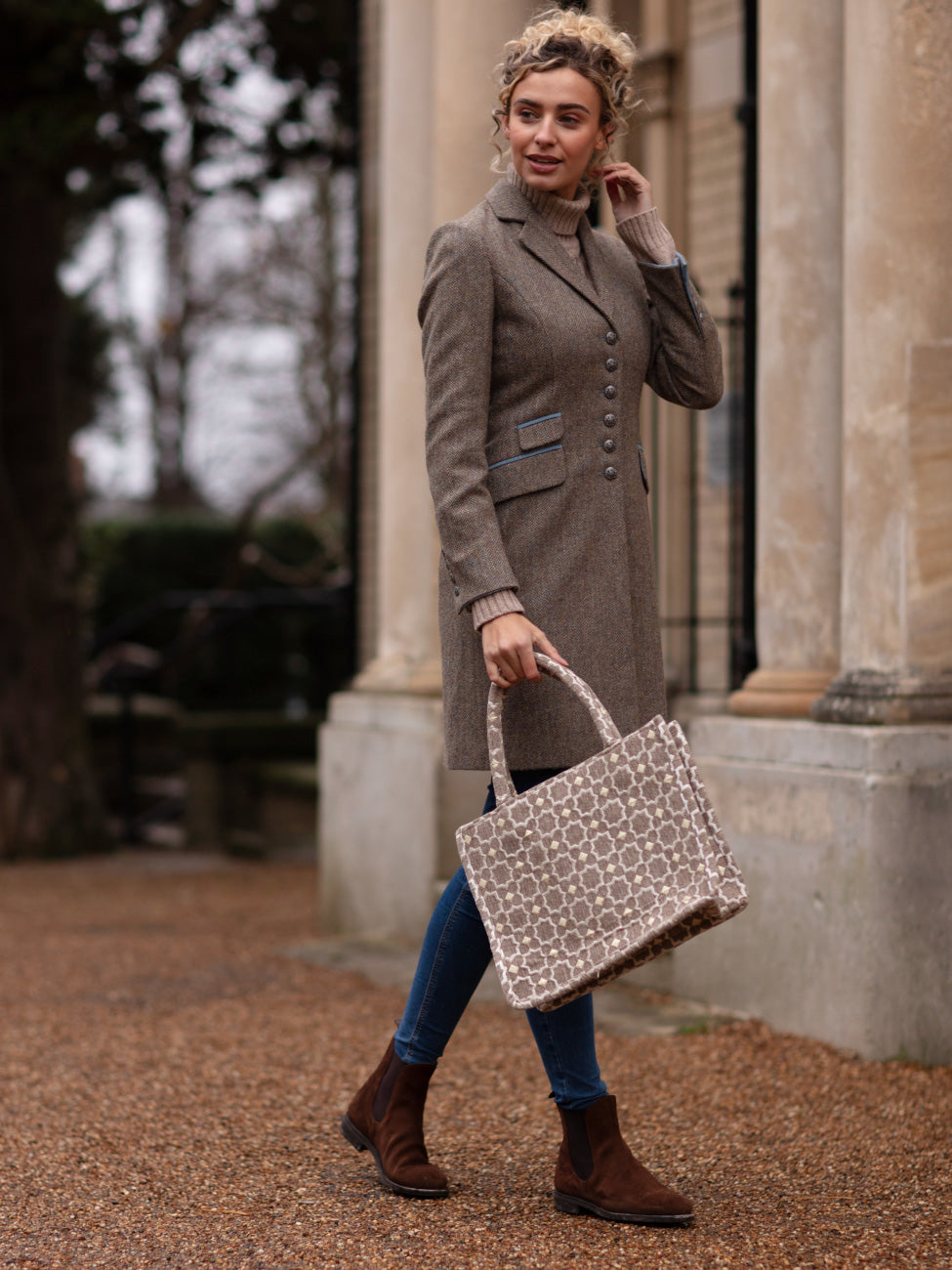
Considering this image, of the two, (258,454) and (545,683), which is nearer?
(545,683)

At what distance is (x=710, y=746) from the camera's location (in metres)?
4.18

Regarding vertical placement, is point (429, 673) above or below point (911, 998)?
above

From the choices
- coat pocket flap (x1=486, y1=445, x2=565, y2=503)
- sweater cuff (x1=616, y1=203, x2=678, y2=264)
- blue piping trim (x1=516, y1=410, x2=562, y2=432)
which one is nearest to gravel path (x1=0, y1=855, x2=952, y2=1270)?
coat pocket flap (x1=486, y1=445, x2=565, y2=503)

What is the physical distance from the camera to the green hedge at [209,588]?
46.3 feet

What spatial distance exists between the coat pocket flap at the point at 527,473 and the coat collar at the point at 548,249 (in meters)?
0.25

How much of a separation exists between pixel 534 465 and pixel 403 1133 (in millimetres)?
1140

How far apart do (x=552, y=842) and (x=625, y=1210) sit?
63 centimetres

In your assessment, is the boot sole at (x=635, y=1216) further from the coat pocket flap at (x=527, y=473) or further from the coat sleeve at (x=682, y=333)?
the coat sleeve at (x=682, y=333)

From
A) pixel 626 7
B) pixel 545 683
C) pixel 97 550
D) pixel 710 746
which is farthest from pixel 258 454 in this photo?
pixel 545 683

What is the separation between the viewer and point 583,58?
8.34 feet

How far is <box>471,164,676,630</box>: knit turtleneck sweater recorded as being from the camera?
8.64 ft

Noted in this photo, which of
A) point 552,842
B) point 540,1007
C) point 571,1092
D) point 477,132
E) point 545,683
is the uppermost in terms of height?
point 477,132

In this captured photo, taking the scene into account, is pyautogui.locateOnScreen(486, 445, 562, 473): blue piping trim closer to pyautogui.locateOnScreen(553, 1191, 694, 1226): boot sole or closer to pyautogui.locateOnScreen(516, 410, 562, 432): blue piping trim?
pyautogui.locateOnScreen(516, 410, 562, 432): blue piping trim

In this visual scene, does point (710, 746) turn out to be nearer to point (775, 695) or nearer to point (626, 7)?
point (775, 695)
